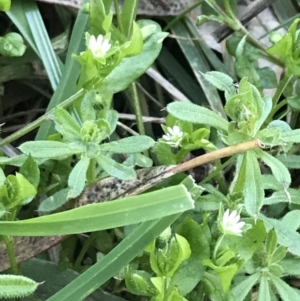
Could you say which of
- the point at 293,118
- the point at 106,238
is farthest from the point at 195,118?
the point at 293,118

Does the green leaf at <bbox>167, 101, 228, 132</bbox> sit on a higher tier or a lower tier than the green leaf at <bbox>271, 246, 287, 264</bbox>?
higher

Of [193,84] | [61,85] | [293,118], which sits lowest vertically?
[293,118]

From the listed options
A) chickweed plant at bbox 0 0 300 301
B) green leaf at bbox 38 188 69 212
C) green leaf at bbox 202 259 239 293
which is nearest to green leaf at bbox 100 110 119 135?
chickweed plant at bbox 0 0 300 301

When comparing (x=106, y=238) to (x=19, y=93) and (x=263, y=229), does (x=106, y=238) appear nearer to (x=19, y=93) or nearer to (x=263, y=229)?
(x=263, y=229)

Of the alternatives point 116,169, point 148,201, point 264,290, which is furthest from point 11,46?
point 264,290

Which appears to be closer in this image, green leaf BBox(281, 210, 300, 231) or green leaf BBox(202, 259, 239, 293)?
green leaf BBox(202, 259, 239, 293)

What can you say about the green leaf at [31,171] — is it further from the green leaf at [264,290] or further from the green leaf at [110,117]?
the green leaf at [264,290]

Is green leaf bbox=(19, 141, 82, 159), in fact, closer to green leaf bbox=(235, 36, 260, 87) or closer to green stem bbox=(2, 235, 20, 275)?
green stem bbox=(2, 235, 20, 275)

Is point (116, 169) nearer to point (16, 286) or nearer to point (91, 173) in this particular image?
point (91, 173)
